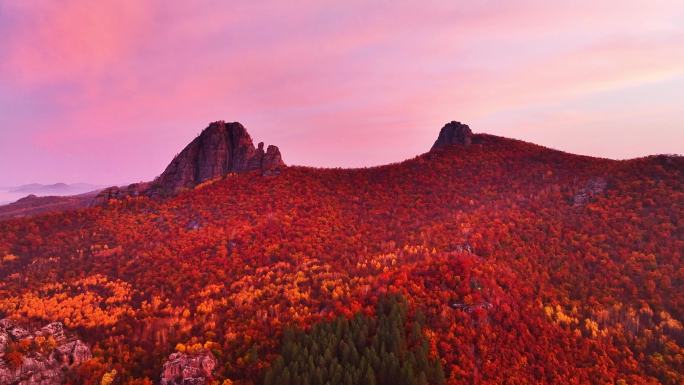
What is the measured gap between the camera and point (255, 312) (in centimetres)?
4184

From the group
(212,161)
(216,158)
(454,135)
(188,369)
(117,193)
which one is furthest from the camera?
(454,135)

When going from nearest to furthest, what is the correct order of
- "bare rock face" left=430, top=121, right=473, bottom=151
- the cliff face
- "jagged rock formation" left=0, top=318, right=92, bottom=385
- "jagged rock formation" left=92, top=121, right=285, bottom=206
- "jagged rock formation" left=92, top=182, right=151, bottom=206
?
"jagged rock formation" left=0, top=318, right=92, bottom=385, "jagged rock formation" left=92, top=182, right=151, bottom=206, "jagged rock formation" left=92, top=121, right=285, bottom=206, the cliff face, "bare rock face" left=430, top=121, right=473, bottom=151

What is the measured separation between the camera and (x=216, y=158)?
3536 inches

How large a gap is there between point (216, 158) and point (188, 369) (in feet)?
220

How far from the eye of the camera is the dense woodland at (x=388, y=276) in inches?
1300

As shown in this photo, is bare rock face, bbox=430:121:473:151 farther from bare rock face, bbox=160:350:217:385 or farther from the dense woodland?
bare rock face, bbox=160:350:217:385

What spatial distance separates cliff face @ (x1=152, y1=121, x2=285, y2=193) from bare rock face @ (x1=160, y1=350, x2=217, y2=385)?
59619 millimetres

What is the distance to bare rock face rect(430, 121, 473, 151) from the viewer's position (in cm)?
10331

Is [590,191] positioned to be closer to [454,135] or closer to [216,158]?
[454,135]

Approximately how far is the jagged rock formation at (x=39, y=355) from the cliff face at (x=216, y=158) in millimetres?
52726

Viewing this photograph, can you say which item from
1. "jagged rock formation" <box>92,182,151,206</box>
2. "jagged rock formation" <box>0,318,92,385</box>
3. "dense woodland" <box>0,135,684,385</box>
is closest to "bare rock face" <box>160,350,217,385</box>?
"dense woodland" <box>0,135,684,385</box>

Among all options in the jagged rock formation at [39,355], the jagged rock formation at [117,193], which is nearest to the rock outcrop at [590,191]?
the jagged rock formation at [39,355]

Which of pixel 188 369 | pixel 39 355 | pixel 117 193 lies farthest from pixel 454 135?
pixel 39 355

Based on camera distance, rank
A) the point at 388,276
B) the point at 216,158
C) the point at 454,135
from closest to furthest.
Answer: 1. the point at 388,276
2. the point at 216,158
3. the point at 454,135
